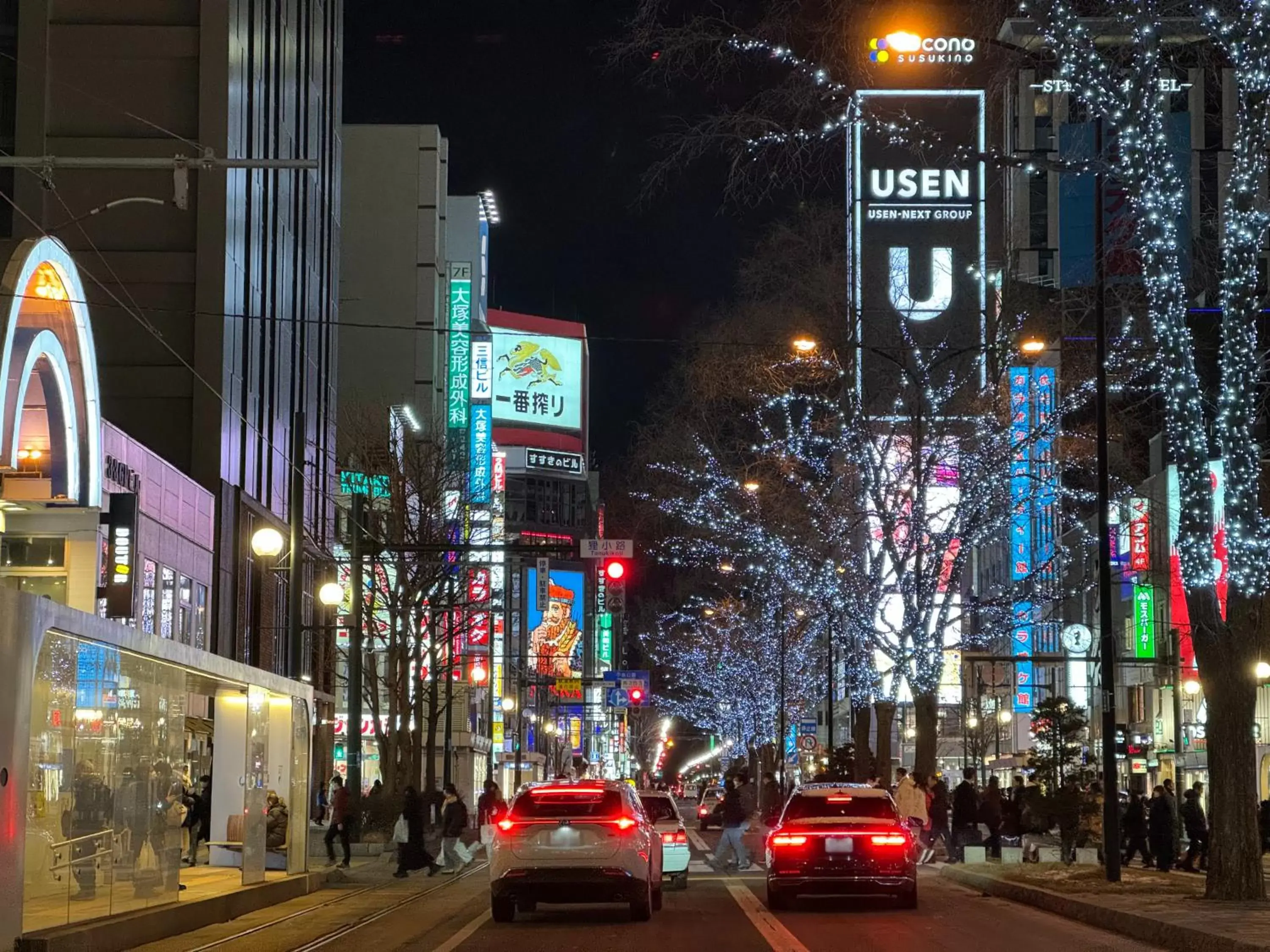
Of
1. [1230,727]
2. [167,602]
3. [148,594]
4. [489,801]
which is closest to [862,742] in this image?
[489,801]

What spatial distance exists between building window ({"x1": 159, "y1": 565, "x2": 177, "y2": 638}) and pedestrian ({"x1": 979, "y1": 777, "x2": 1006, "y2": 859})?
1753 cm

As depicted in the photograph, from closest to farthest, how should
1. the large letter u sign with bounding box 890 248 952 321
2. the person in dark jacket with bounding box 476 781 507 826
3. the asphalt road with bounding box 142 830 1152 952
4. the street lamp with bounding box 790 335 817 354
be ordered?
the asphalt road with bounding box 142 830 1152 952, the street lamp with bounding box 790 335 817 354, the large letter u sign with bounding box 890 248 952 321, the person in dark jacket with bounding box 476 781 507 826

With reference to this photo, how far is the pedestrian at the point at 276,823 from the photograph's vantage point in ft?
87.6

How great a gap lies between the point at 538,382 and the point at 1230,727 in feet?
436

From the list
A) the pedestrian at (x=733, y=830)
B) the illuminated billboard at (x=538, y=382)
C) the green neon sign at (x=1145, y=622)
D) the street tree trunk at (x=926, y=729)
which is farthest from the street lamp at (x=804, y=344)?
Answer: the illuminated billboard at (x=538, y=382)

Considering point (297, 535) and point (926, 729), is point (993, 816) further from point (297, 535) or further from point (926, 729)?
point (297, 535)

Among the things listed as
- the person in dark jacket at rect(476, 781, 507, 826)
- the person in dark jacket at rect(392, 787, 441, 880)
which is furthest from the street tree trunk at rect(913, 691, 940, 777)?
the person in dark jacket at rect(392, 787, 441, 880)

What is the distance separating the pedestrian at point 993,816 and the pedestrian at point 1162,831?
3368 mm

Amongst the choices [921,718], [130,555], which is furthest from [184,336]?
[921,718]

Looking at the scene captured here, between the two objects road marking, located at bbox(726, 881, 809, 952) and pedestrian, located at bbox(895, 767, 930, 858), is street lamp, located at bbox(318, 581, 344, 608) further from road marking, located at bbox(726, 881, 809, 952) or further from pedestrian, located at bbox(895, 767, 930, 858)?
pedestrian, located at bbox(895, 767, 930, 858)

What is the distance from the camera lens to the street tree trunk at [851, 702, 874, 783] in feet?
159

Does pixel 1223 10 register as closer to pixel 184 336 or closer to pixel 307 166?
pixel 307 166

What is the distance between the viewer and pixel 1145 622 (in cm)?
6084

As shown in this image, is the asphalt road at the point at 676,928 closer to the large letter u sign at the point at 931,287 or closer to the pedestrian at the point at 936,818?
the pedestrian at the point at 936,818
